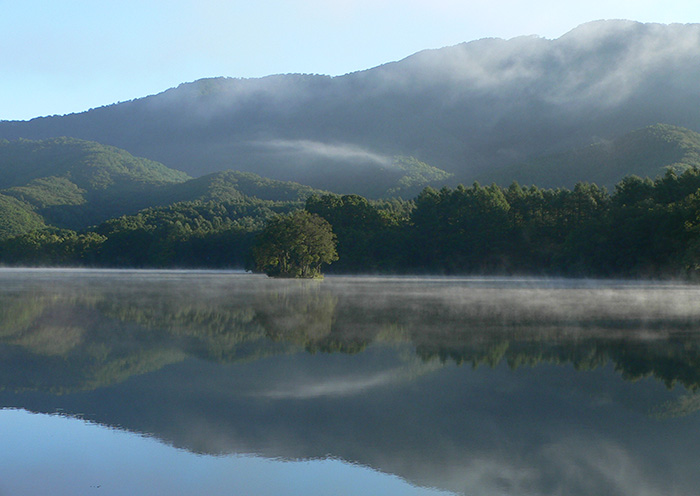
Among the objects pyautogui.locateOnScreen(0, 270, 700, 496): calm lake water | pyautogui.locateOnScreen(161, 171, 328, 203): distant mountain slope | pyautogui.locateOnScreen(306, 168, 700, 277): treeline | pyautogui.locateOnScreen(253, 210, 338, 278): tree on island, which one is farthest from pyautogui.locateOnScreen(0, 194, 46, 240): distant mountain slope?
pyautogui.locateOnScreen(0, 270, 700, 496): calm lake water

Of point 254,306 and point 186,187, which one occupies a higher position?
point 186,187

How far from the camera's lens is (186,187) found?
187 meters

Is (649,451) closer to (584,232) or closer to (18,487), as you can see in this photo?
(18,487)

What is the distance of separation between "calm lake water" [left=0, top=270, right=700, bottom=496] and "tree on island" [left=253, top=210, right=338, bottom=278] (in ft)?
171

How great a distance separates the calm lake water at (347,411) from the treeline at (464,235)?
41221 mm

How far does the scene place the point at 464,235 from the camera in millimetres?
84625

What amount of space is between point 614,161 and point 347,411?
13625 cm

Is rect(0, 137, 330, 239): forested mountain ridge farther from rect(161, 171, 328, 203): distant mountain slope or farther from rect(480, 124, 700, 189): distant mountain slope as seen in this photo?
rect(480, 124, 700, 189): distant mountain slope

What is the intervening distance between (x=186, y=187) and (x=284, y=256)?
121 meters

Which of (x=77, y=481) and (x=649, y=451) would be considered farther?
(x=649, y=451)

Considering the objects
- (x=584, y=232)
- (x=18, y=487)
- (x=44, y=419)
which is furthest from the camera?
(x=584, y=232)

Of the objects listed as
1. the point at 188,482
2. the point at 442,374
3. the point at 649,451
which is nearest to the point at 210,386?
the point at 442,374

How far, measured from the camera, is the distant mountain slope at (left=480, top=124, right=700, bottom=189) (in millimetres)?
121500

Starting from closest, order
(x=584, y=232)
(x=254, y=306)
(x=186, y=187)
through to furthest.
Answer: (x=254, y=306)
(x=584, y=232)
(x=186, y=187)
